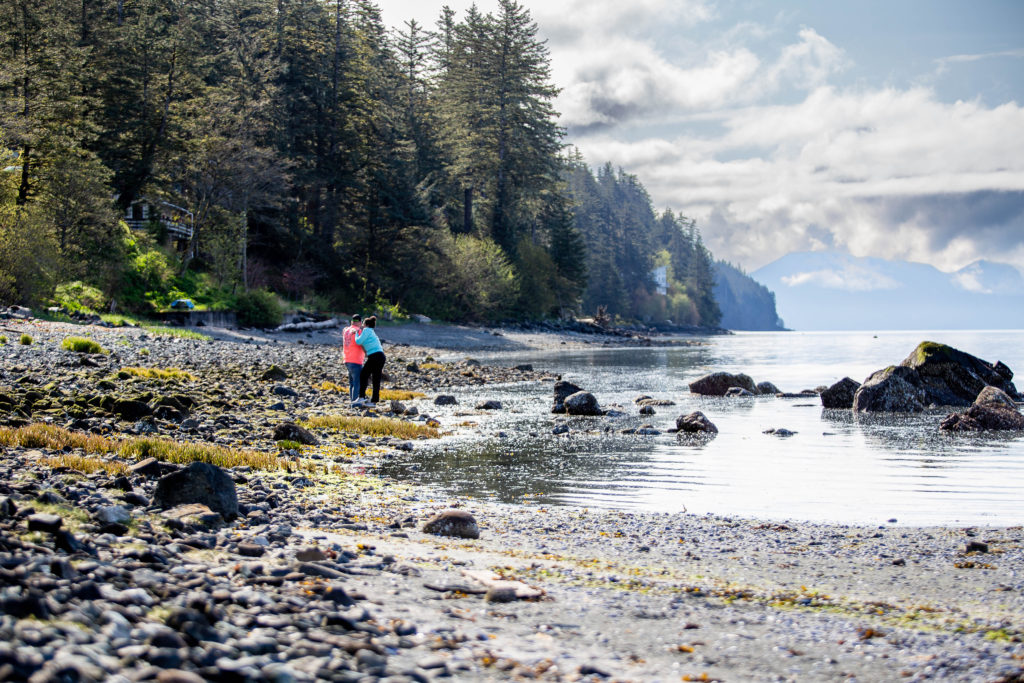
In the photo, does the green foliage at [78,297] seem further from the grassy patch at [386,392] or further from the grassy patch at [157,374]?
the grassy patch at [386,392]

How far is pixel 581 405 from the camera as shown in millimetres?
18891

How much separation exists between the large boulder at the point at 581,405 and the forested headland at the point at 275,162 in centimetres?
2223

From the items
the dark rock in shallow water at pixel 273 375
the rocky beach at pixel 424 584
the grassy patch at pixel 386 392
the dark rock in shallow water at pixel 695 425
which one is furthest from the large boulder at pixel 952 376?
the dark rock in shallow water at pixel 273 375

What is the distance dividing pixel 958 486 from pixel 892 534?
12.0ft

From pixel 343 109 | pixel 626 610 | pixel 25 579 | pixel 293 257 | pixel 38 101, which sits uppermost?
pixel 343 109

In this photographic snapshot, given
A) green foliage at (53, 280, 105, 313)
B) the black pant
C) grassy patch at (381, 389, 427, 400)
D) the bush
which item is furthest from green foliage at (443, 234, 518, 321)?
the black pant

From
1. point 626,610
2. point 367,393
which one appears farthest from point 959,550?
point 367,393

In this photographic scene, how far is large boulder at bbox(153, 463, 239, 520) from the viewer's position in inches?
265

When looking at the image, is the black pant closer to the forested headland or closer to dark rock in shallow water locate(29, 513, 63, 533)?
dark rock in shallow water locate(29, 513, 63, 533)

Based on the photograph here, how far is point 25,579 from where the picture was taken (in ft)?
13.0

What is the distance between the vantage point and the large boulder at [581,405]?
1888 cm

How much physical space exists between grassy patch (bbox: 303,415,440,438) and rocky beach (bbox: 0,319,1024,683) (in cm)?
336

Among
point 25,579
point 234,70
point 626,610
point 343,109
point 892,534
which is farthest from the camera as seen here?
point 343,109

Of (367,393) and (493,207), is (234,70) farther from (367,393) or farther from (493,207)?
(367,393)
